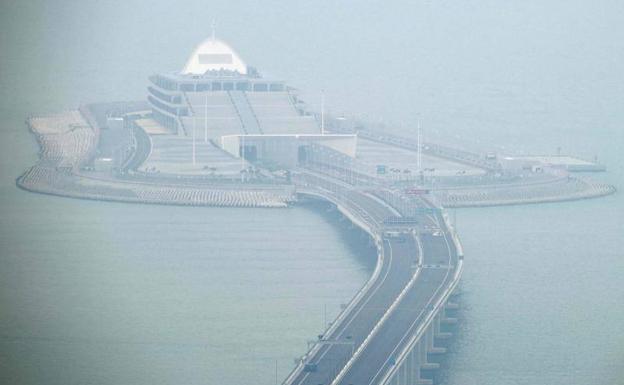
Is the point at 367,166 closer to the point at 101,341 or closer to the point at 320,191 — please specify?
the point at 320,191

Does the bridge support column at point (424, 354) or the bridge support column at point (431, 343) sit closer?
the bridge support column at point (424, 354)

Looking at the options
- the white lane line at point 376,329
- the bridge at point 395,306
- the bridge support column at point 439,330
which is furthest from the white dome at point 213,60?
the bridge support column at point 439,330

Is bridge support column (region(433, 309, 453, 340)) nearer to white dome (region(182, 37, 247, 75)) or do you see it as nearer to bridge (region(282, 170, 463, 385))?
bridge (region(282, 170, 463, 385))

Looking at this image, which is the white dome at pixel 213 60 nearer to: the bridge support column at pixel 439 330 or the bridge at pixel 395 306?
the bridge at pixel 395 306

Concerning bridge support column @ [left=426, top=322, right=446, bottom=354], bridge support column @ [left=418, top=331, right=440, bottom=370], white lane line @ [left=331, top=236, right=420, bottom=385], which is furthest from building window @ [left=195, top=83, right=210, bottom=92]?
bridge support column @ [left=418, top=331, right=440, bottom=370]

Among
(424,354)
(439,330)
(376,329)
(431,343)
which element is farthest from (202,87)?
(424,354)

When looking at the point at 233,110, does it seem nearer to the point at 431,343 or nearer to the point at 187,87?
the point at 187,87
